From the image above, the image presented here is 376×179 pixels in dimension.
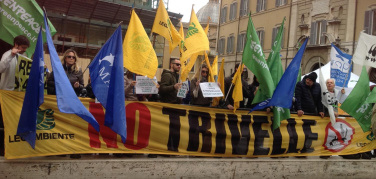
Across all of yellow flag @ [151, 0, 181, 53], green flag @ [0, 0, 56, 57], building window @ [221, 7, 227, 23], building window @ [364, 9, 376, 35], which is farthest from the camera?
building window @ [221, 7, 227, 23]

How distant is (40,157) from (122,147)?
1352mm

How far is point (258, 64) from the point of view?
7375 mm

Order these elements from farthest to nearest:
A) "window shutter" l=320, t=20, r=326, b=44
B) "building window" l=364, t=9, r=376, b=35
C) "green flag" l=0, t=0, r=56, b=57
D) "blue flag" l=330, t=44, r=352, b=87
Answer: "window shutter" l=320, t=20, r=326, b=44 < "building window" l=364, t=9, r=376, b=35 < "blue flag" l=330, t=44, r=352, b=87 < "green flag" l=0, t=0, r=56, b=57

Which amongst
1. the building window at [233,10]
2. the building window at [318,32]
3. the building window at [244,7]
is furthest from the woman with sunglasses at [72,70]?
the building window at [233,10]

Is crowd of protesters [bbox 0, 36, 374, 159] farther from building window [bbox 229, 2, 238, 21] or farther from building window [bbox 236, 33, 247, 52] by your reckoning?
building window [bbox 229, 2, 238, 21]

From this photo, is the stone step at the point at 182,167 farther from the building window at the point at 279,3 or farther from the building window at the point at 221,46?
the building window at the point at 221,46

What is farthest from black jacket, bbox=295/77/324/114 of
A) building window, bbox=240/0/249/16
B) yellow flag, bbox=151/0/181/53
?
building window, bbox=240/0/249/16

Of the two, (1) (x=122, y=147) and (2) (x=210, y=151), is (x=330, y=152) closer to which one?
(2) (x=210, y=151)

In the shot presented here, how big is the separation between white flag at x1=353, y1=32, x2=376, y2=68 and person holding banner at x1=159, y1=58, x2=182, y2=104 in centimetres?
462

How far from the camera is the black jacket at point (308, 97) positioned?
8531mm

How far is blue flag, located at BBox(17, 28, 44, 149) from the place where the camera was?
17.4 feet

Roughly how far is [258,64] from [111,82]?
2958 millimetres

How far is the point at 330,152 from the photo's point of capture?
8555 millimetres

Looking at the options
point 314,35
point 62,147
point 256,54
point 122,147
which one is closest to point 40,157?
point 62,147
